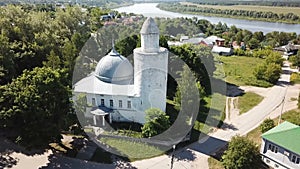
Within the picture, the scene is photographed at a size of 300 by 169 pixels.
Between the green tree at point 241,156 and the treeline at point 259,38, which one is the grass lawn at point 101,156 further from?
the treeline at point 259,38

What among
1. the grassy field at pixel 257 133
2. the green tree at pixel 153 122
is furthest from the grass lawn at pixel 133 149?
the grassy field at pixel 257 133

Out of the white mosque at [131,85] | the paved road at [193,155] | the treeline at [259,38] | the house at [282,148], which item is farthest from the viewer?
the treeline at [259,38]

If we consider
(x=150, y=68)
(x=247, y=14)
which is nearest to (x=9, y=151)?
→ (x=150, y=68)

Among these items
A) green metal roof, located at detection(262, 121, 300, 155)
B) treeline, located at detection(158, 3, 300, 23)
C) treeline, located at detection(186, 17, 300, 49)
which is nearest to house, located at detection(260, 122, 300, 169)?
green metal roof, located at detection(262, 121, 300, 155)

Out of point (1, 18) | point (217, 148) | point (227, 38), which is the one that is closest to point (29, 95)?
point (217, 148)

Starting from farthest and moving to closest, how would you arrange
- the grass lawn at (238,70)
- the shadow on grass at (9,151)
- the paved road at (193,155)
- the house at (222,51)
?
the house at (222,51)
the grass lawn at (238,70)
the paved road at (193,155)
the shadow on grass at (9,151)

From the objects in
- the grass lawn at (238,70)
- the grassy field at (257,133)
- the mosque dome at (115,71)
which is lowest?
the grassy field at (257,133)

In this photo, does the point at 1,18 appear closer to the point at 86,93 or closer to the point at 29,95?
the point at 86,93
